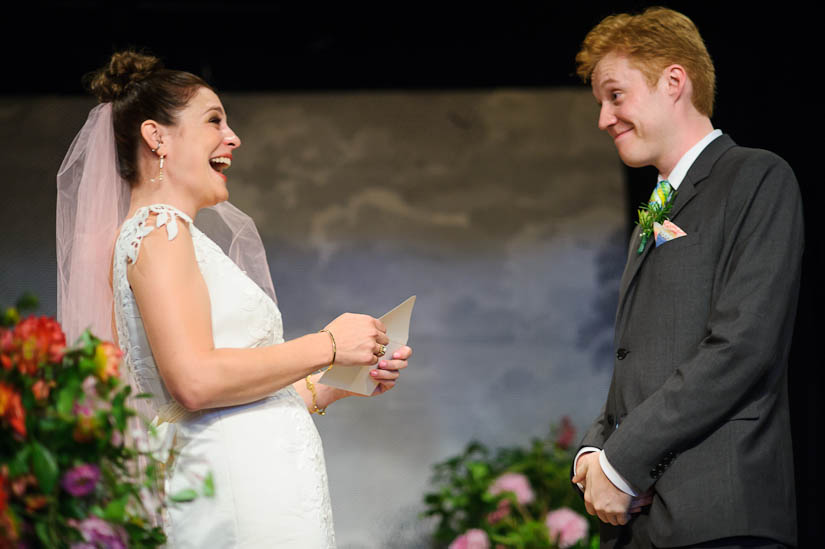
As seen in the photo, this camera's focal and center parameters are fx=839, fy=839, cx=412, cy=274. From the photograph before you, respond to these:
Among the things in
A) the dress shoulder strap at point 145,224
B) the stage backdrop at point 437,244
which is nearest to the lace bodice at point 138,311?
the dress shoulder strap at point 145,224

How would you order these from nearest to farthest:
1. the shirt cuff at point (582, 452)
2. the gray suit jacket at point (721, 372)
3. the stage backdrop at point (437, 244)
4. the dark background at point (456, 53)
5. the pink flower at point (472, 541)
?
the gray suit jacket at point (721, 372) → the shirt cuff at point (582, 452) → the dark background at point (456, 53) → the pink flower at point (472, 541) → the stage backdrop at point (437, 244)

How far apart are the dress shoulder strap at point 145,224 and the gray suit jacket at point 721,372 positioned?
3.25 ft

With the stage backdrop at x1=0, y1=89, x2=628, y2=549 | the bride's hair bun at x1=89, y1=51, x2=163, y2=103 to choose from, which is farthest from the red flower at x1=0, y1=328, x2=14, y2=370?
the stage backdrop at x1=0, y1=89, x2=628, y2=549

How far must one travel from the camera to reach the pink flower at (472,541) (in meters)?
3.77

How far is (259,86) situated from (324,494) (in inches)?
110

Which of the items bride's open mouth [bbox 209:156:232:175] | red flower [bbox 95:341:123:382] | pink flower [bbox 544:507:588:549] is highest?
bride's open mouth [bbox 209:156:232:175]

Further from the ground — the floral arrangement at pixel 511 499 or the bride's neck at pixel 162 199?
the bride's neck at pixel 162 199

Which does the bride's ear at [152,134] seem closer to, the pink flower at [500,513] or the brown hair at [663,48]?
the brown hair at [663,48]

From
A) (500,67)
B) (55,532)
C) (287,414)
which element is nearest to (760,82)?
(500,67)

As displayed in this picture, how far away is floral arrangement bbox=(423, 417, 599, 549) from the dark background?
3.34ft

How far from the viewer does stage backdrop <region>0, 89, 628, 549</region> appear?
4258 mm

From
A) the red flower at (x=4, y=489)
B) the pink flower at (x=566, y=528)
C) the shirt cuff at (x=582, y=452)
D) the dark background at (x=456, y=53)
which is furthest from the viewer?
the pink flower at (x=566, y=528)

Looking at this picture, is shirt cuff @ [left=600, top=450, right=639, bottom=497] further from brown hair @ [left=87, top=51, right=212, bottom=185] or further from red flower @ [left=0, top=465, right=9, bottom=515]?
brown hair @ [left=87, top=51, right=212, bottom=185]

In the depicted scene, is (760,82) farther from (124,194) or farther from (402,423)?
(124,194)
